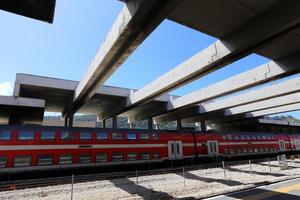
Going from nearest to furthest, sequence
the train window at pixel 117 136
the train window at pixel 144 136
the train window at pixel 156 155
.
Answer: the train window at pixel 117 136 → the train window at pixel 144 136 → the train window at pixel 156 155

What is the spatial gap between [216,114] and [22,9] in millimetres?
37376

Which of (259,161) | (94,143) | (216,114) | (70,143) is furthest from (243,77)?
(216,114)

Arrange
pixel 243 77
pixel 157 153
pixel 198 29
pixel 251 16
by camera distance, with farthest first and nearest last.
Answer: pixel 157 153
pixel 243 77
pixel 198 29
pixel 251 16

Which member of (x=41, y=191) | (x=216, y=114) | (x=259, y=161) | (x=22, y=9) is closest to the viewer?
(x=22, y=9)

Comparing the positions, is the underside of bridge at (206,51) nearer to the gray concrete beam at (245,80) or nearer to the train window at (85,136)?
the gray concrete beam at (245,80)

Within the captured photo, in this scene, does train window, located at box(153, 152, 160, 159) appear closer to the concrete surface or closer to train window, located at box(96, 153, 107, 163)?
train window, located at box(96, 153, 107, 163)

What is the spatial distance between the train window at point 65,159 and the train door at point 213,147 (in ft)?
51.8

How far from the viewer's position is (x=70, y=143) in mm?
17156

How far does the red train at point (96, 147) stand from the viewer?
1513 centimetres

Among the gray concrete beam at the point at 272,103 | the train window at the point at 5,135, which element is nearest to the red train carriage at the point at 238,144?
the gray concrete beam at the point at 272,103

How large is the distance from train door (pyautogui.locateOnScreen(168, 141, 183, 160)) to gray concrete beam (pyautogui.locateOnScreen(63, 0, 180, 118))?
10106 millimetres

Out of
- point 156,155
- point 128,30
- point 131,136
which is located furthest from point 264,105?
point 128,30

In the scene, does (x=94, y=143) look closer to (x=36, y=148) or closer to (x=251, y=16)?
(x=36, y=148)

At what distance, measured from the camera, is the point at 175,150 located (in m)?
22.6
